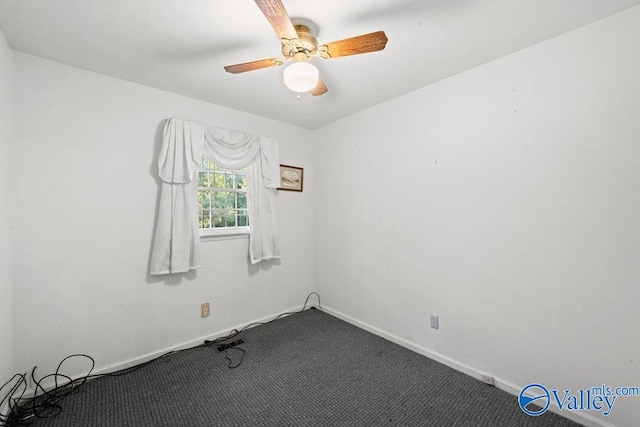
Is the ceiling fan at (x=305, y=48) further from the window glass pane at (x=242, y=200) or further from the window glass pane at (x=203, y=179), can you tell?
the window glass pane at (x=242, y=200)

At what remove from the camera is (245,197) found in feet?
10.1

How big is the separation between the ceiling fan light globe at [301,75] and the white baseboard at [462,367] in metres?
2.41

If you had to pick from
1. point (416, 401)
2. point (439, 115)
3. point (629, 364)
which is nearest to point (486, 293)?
point (629, 364)

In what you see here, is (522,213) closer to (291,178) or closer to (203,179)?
(291,178)

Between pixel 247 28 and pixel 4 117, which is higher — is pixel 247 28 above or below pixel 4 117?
above

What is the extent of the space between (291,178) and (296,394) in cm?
229

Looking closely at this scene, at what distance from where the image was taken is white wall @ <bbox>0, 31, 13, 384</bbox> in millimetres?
1656

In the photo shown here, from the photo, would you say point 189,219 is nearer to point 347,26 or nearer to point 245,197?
point 245,197

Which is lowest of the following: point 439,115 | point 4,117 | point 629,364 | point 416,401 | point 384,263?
point 416,401

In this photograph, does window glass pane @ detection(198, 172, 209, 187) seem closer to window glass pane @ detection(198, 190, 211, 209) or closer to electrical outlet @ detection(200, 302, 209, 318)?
window glass pane @ detection(198, 190, 211, 209)

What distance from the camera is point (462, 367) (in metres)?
2.16

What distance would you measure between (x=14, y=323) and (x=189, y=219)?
1.31 meters

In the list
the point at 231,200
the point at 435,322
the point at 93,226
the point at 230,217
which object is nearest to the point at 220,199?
the point at 231,200

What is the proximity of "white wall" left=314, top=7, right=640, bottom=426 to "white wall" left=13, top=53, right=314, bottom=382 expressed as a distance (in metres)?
1.91
